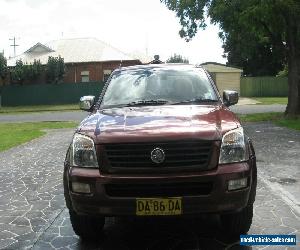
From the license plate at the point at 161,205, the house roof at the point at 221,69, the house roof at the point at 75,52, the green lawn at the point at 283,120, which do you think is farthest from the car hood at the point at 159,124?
the house roof at the point at 221,69

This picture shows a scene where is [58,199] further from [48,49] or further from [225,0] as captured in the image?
[48,49]

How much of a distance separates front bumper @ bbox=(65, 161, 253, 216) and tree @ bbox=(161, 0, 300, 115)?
14149mm

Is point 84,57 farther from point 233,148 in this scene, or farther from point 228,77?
point 233,148

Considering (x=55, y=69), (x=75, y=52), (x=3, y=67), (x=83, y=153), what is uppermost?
(x=75, y=52)

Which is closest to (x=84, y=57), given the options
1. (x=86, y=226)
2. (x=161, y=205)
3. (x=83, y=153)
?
(x=86, y=226)

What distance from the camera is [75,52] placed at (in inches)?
1884

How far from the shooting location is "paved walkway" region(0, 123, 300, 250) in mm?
5039

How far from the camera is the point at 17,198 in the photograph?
7.23m

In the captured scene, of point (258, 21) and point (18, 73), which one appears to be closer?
point (258, 21)

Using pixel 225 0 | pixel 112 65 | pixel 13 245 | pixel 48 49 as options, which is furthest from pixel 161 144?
pixel 48 49

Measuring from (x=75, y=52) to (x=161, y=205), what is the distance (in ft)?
148

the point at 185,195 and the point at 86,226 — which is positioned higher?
the point at 185,195

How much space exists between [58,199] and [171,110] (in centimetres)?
286

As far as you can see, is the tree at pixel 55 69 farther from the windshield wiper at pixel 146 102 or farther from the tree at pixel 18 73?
the windshield wiper at pixel 146 102
